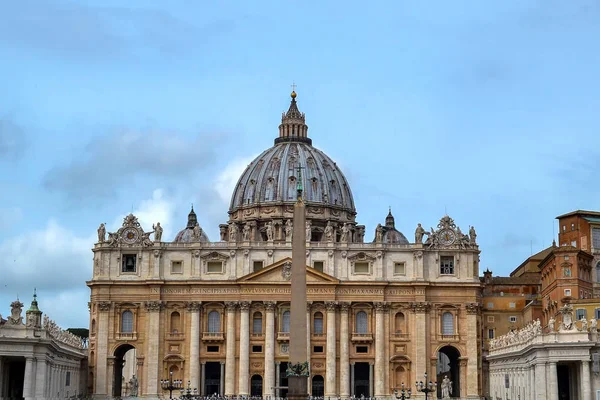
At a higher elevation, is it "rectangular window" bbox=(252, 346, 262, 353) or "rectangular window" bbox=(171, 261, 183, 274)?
"rectangular window" bbox=(171, 261, 183, 274)

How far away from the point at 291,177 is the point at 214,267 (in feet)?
102

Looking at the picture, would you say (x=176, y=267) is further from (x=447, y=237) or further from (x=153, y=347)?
(x=447, y=237)

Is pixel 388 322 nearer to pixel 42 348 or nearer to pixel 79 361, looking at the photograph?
pixel 79 361

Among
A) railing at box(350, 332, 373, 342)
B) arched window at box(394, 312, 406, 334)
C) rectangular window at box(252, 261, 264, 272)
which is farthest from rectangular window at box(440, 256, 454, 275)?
rectangular window at box(252, 261, 264, 272)

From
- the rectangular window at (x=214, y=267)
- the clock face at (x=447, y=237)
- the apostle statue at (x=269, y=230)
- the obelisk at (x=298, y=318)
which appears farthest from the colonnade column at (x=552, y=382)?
the apostle statue at (x=269, y=230)

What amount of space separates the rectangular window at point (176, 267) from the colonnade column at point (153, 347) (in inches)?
143

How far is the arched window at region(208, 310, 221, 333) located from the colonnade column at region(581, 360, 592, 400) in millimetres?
48586

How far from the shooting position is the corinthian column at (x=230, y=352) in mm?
116125

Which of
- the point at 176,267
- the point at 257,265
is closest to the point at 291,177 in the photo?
the point at 257,265

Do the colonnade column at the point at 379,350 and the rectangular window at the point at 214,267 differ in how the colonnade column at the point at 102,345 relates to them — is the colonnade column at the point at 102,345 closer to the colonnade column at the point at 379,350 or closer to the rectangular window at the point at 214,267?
the rectangular window at the point at 214,267

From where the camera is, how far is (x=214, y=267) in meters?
120

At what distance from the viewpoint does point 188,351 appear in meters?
118

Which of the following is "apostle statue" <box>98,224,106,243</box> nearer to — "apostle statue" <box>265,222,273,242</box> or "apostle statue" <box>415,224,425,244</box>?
"apostle statue" <box>265,222,273,242</box>

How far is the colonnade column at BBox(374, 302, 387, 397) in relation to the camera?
382 feet
